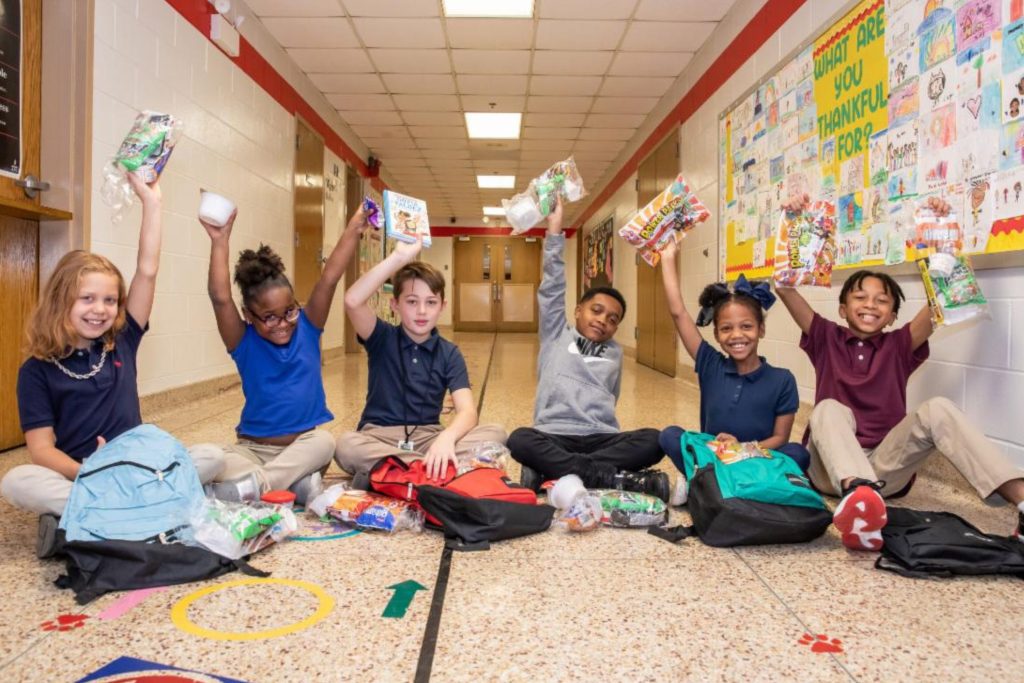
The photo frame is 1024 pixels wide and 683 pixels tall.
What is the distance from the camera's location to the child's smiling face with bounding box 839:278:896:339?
6.68 feet

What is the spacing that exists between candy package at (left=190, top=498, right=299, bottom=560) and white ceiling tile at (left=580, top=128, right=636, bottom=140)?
5.98 m

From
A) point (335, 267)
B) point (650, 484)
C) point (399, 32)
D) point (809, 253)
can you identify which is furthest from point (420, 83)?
point (650, 484)

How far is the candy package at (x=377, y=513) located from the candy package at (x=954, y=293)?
1.52 m

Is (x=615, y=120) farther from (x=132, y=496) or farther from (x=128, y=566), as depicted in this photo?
(x=128, y=566)

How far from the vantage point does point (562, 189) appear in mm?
2094

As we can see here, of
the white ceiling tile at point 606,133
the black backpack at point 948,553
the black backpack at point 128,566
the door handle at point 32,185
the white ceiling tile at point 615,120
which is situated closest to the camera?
the black backpack at point 128,566

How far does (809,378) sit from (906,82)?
4.45 feet

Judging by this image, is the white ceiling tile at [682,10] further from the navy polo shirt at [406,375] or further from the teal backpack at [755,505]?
the teal backpack at [755,505]

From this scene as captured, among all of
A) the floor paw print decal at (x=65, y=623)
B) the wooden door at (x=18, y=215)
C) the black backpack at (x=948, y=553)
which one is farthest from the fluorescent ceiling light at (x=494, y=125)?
A: the floor paw print decal at (x=65, y=623)

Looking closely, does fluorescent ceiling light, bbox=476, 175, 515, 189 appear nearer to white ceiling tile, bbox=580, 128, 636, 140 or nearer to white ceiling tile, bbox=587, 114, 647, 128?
white ceiling tile, bbox=580, 128, 636, 140

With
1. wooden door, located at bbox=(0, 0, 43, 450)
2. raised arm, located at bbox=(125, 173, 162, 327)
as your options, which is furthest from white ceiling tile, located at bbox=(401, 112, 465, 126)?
raised arm, located at bbox=(125, 173, 162, 327)

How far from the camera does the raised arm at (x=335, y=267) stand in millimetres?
1867

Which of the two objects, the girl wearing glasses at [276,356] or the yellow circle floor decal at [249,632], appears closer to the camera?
the yellow circle floor decal at [249,632]

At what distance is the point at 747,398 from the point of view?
1.97 m
